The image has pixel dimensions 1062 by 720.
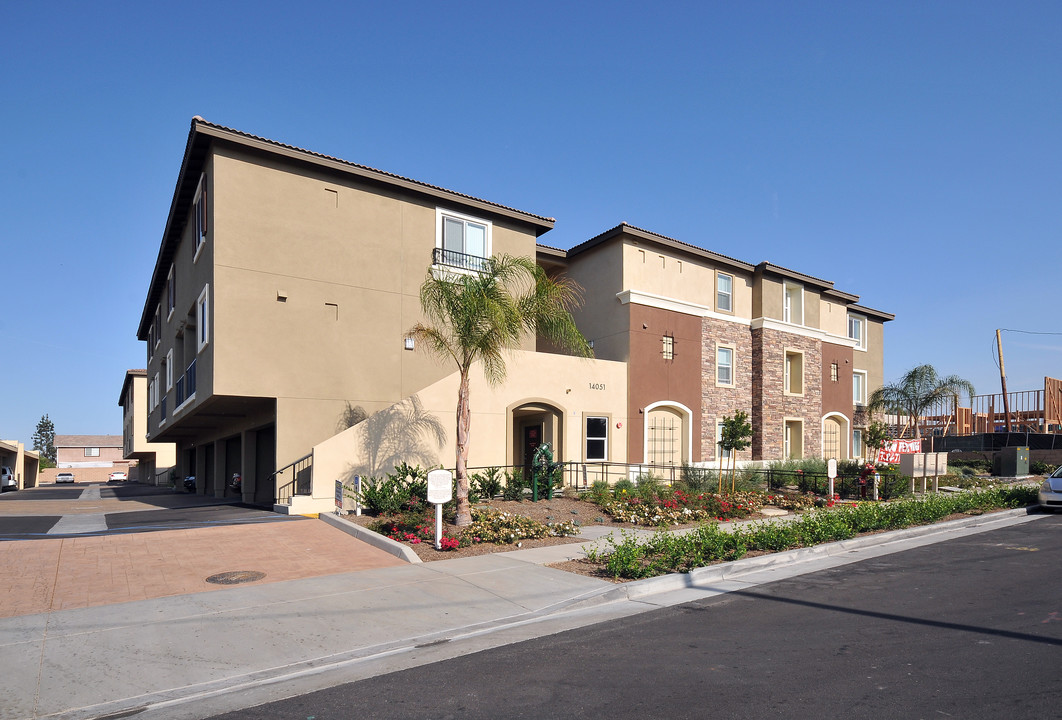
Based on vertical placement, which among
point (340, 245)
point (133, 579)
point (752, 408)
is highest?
point (340, 245)

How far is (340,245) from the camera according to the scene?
772 inches

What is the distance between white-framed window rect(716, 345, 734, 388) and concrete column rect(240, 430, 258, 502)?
17123 mm

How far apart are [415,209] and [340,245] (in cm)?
269

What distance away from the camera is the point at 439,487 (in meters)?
11.8

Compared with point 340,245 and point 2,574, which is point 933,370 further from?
point 2,574

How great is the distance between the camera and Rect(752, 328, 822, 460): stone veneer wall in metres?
28.0

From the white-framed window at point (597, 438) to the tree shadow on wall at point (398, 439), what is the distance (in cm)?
550

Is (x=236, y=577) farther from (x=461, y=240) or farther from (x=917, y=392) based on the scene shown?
(x=917, y=392)

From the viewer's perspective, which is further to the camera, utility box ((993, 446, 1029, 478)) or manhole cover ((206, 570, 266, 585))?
utility box ((993, 446, 1029, 478))

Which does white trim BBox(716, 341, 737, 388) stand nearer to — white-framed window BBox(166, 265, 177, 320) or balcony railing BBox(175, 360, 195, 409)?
balcony railing BBox(175, 360, 195, 409)

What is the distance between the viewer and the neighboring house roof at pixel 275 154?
17594 mm

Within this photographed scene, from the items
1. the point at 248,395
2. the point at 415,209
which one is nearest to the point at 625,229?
the point at 415,209

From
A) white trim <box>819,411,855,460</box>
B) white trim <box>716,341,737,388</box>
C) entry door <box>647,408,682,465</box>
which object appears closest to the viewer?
entry door <box>647,408,682,465</box>

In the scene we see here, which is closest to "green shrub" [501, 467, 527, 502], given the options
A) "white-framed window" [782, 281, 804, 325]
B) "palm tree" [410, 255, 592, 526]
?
"palm tree" [410, 255, 592, 526]
